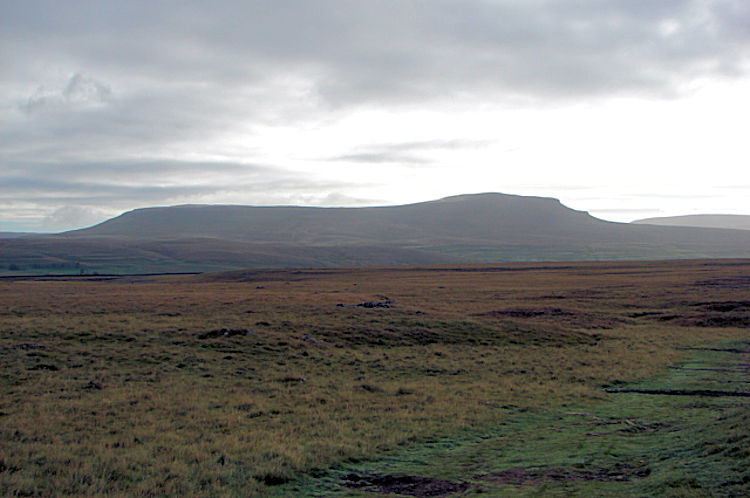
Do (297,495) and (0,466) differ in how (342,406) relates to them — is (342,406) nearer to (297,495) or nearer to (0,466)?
(297,495)

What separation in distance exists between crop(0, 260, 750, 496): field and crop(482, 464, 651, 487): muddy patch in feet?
0.20

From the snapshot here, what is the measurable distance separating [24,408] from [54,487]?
344 inches

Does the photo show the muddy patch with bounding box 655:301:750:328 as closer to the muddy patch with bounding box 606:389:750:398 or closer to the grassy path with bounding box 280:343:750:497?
the muddy patch with bounding box 606:389:750:398

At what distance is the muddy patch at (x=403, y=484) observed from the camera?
36.7 feet

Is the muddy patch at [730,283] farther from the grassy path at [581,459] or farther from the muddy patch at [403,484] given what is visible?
the muddy patch at [403,484]

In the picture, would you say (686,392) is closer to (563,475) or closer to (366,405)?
(366,405)

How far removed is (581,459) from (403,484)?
4298 mm

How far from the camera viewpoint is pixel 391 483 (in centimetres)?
1194

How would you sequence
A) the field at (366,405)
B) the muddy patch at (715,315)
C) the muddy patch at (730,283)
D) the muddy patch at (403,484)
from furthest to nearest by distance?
the muddy patch at (730,283) < the muddy patch at (715,315) < the field at (366,405) < the muddy patch at (403,484)

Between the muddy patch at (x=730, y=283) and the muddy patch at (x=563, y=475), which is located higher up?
the muddy patch at (x=563, y=475)

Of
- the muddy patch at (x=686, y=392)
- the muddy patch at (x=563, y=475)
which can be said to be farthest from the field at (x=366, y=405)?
the muddy patch at (x=686, y=392)

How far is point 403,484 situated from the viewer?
1179cm

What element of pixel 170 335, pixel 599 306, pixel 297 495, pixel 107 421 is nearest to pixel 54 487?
pixel 297 495

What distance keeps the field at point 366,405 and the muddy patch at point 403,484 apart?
0.23ft
